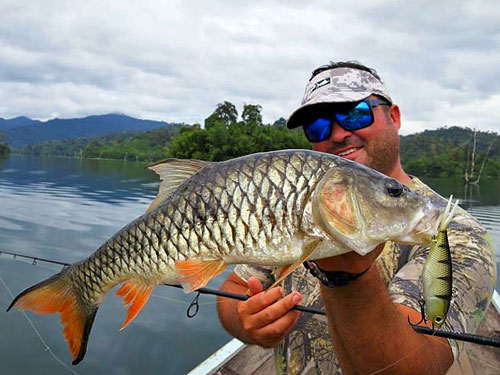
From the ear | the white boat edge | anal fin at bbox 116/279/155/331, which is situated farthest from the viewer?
the white boat edge

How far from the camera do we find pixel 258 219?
5.42 ft

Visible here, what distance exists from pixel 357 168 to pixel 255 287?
0.69 metres

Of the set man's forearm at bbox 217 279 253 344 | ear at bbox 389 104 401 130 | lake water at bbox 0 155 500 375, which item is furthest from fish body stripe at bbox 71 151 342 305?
lake water at bbox 0 155 500 375

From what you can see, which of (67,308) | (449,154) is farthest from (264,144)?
(67,308)

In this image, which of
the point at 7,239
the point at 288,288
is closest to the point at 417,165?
the point at 7,239

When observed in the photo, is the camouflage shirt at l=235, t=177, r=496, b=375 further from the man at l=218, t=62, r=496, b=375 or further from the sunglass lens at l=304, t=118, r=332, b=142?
the sunglass lens at l=304, t=118, r=332, b=142

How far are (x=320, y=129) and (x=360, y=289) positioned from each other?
1472mm

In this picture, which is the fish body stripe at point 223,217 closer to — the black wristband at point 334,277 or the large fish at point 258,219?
the large fish at point 258,219

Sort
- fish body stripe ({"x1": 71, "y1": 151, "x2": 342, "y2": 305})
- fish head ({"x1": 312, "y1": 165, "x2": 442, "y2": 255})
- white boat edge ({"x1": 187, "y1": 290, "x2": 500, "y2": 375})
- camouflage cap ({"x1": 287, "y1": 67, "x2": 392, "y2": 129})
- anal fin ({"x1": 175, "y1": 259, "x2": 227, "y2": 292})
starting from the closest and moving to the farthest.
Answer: fish head ({"x1": 312, "y1": 165, "x2": 442, "y2": 255}) < fish body stripe ({"x1": 71, "y1": 151, "x2": 342, "y2": 305}) < anal fin ({"x1": 175, "y1": 259, "x2": 227, "y2": 292}) < camouflage cap ({"x1": 287, "y1": 67, "x2": 392, "y2": 129}) < white boat edge ({"x1": 187, "y1": 290, "x2": 500, "y2": 375})

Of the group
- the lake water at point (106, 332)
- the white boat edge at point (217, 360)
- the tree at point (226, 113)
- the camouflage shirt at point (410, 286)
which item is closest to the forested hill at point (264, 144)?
the tree at point (226, 113)

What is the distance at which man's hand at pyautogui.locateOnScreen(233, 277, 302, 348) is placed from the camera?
5.86 feet

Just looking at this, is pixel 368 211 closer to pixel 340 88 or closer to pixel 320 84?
pixel 340 88

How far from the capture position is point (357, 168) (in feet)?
5.41

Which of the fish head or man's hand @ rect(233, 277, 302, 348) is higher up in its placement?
the fish head
